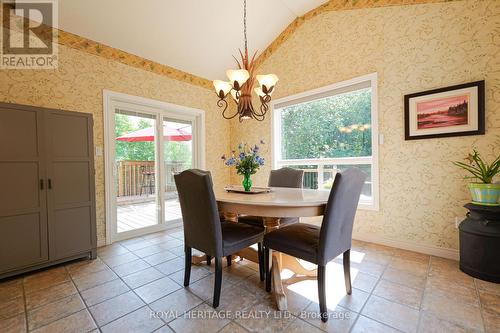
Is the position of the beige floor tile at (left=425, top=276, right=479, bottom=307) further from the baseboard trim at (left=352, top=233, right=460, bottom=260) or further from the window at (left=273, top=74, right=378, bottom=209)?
the window at (left=273, top=74, right=378, bottom=209)

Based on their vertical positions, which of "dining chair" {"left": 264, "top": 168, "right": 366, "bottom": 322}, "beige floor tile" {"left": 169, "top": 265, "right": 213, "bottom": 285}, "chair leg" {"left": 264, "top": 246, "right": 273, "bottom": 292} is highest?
"dining chair" {"left": 264, "top": 168, "right": 366, "bottom": 322}

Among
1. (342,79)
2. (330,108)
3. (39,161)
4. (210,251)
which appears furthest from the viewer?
(330,108)

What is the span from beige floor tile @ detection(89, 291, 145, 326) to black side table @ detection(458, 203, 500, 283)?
2.80 m

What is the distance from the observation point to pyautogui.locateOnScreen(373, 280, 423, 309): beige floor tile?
1.63m

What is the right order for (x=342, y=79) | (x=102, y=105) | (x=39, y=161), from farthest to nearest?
(x=342, y=79) < (x=102, y=105) < (x=39, y=161)

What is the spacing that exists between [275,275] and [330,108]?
257cm

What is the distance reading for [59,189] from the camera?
2.22 meters

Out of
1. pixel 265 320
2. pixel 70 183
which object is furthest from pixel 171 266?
pixel 70 183

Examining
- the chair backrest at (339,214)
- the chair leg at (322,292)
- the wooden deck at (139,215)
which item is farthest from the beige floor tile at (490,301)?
the wooden deck at (139,215)

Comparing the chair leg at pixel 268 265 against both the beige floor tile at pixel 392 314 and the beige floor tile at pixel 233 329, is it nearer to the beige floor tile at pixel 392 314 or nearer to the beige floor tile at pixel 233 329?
the beige floor tile at pixel 233 329

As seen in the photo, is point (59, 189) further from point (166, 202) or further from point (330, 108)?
point (330, 108)

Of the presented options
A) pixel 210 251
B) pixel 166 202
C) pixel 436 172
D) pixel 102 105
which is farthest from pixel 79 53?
pixel 436 172

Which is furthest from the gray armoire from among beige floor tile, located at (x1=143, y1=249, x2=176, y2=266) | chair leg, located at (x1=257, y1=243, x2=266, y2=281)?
chair leg, located at (x1=257, y1=243, x2=266, y2=281)

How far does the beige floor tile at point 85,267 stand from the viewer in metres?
2.12
